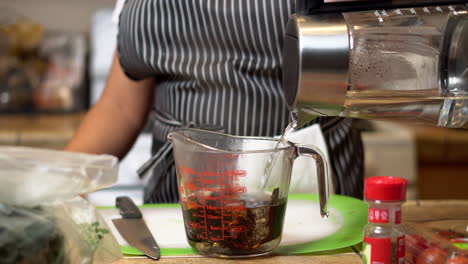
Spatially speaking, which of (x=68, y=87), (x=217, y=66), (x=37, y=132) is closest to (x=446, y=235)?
(x=217, y=66)

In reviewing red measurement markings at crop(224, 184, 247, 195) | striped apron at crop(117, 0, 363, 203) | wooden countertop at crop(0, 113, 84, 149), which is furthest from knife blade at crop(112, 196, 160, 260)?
wooden countertop at crop(0, 113, 84, 149)

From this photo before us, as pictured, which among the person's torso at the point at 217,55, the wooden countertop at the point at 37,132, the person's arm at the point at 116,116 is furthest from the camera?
the wooden countertop at the point at 37,132

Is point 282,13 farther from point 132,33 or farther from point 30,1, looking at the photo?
point 30,1

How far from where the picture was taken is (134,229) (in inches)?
30.7

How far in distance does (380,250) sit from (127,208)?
0.36m

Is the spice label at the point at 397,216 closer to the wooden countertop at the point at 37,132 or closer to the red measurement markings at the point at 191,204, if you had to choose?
the red measurement markings at the point at 191,204

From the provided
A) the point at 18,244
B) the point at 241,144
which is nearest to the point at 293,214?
the point at 241,144

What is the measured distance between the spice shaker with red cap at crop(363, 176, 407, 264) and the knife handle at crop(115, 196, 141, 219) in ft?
1.06

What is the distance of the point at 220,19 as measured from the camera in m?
0.98

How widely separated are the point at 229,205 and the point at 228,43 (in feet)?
1.26

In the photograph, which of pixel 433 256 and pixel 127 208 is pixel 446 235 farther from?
pixel 127 208

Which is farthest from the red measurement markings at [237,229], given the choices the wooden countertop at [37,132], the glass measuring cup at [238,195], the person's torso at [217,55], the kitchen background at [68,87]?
the kitchen background at [68,87]

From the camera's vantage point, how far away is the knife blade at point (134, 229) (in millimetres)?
710

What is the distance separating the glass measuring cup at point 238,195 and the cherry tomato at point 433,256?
116 millimetres
